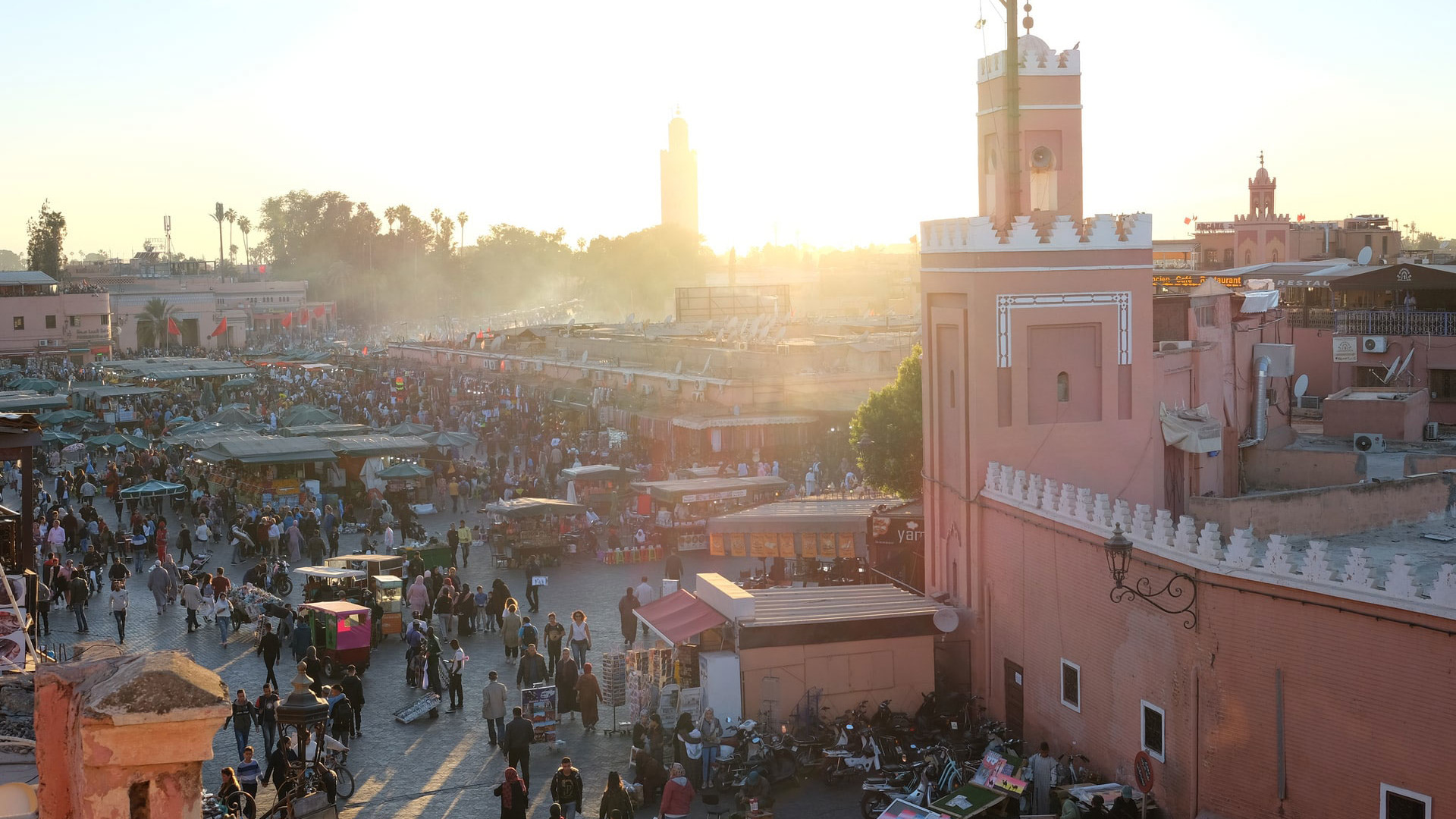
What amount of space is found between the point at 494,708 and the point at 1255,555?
7.87m

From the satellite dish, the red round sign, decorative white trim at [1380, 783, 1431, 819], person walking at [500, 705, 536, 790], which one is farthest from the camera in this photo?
the satellite dish

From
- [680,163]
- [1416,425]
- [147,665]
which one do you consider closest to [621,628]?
[1416,425]

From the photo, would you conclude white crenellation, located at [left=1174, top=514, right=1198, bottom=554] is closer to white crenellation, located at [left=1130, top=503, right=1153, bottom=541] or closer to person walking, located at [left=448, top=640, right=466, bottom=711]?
white crenellation, located at [left=1130, top=503, right=1153, bottom=541]

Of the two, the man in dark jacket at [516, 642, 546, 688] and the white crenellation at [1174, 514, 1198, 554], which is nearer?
the white crenellation at [1174, 514, 1198, 554]

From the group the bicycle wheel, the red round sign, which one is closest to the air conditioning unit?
the red round sign

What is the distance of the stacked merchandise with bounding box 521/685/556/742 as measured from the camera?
14.8 metres

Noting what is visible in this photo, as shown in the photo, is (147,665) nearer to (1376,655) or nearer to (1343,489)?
(1376,655)

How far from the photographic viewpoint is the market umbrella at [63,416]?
129 ft

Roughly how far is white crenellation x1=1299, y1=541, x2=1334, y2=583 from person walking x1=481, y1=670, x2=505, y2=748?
8.12 meters

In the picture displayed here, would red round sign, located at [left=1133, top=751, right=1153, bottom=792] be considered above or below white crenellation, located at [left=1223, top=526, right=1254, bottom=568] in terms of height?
below

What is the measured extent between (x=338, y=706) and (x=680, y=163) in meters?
133

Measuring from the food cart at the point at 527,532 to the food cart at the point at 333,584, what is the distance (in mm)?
4089

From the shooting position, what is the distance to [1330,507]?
46.0 feet

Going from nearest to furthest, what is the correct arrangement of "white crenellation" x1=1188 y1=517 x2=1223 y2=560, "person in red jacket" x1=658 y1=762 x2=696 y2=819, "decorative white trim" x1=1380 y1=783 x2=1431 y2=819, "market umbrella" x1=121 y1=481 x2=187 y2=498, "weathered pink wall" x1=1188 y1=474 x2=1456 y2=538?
"decorative white trim" x1=1380 y1=783 x2=1431 y2=819, "white crenellation" x1=1188 y1=517 x2=1223 y2=560, "person in red jacket" x1=658 y1=762 x2=696 y2=819, "weathered pink wall" x1=1188 y1=474 x2=1456 y2=538, "market umbrella" x1=121 y1=481 x2=187 y2=498
